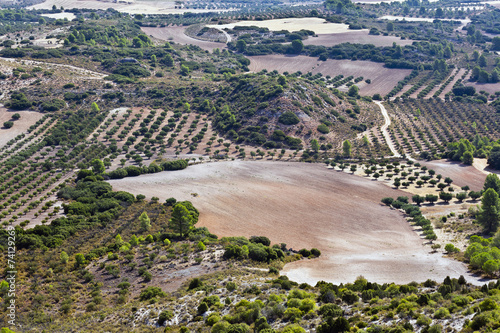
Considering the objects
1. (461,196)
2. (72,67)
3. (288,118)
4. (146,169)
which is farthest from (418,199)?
(72,67)

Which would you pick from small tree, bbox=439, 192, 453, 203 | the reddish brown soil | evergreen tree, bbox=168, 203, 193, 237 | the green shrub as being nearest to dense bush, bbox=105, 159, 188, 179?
evergreen tree, bbox=168, 203, 193, 237

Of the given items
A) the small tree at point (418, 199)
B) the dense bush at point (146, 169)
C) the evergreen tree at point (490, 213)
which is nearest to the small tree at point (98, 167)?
the dense bush at point (146, 169)

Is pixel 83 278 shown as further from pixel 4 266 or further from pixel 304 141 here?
pixel 304 141

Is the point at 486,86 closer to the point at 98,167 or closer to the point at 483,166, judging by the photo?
the point at 483,166

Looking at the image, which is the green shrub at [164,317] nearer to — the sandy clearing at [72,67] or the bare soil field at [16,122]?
the bare soil field at [16,122]

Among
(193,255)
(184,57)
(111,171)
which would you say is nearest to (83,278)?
(193,255)

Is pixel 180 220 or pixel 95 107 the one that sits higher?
pixel 180 220

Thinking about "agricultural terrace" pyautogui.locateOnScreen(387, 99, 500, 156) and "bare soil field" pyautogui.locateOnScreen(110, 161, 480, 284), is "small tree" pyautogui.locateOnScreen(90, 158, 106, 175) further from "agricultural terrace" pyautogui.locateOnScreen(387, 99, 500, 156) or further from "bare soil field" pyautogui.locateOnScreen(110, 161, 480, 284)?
"agricultural terrace" pyautogui.locateOnScreen(387, 99, 500, 156)
